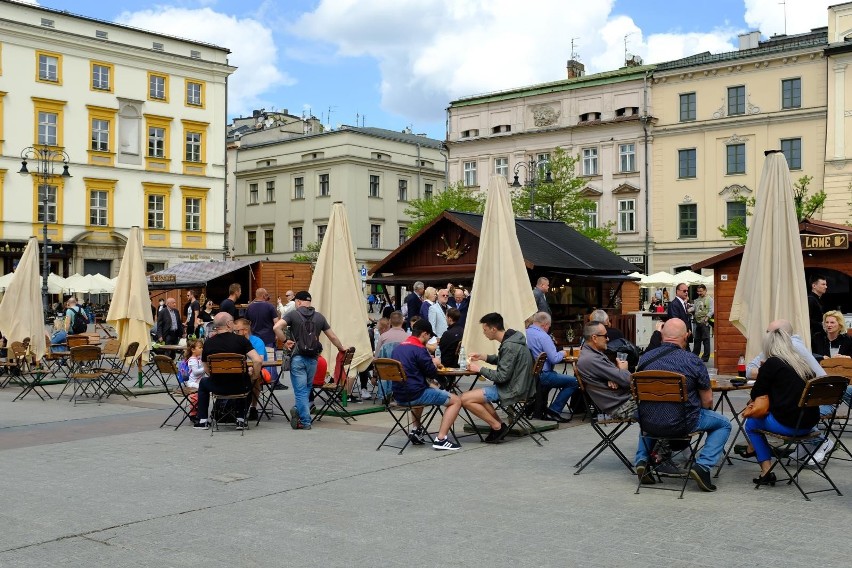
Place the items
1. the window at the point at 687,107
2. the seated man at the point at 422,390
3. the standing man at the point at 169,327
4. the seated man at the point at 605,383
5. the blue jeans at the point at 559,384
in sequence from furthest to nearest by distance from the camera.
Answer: the window at the point at 687,107, the standing man at the point at 169,327, the blue jeans at the point at 559,384, the seated man at the point at 422,390, the seated man at the point at 605,383

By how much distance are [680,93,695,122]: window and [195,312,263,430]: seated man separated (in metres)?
45.1

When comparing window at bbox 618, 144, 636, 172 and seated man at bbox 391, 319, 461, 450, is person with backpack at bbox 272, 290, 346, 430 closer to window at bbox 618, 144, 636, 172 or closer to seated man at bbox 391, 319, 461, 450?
Result: seated man at bbox 391, 319, 461, 450

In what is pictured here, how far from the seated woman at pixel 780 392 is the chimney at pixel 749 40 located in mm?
51709

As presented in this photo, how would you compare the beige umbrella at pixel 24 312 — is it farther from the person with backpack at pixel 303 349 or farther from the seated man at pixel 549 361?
the seated man at pixel 549 361

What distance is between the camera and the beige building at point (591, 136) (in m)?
54.1

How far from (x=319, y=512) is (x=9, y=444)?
5633 mm

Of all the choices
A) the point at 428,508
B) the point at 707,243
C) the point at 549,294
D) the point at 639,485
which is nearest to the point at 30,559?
the point at 428,508

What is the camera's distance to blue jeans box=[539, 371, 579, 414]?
12.3m

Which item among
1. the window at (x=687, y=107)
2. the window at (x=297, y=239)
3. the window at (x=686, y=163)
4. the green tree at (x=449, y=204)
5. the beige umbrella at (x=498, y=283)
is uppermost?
the window at (x=687, y=107)

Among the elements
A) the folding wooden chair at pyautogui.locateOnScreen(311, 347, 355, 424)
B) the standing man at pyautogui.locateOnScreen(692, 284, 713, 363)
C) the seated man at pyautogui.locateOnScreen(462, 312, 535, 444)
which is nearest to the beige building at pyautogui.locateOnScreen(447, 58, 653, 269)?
the standing man at pyautogui.locateOnScreen(692, 284, 713, 363)

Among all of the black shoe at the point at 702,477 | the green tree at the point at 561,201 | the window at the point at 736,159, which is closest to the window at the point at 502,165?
the green tree at the point at 561,201

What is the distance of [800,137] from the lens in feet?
161

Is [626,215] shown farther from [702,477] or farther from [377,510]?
[377,510]

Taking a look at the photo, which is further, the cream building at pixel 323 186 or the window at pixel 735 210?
the cream building at pixel 323 186
